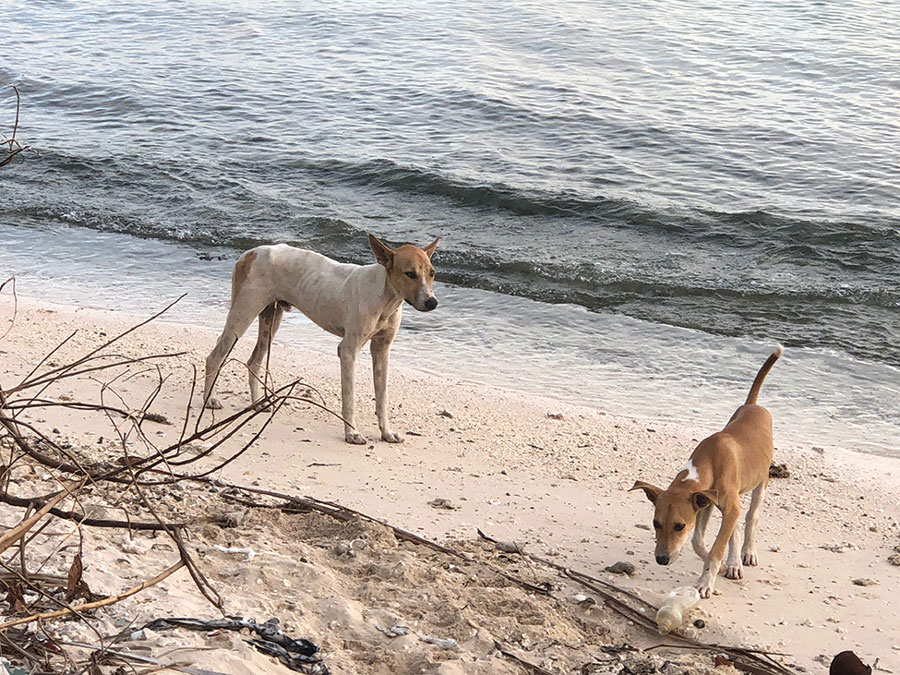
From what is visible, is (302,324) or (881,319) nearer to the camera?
(302,324)

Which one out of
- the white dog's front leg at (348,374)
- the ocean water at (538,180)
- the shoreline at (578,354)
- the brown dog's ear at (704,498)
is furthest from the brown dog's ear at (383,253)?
the brown dog's ear at (704,498)

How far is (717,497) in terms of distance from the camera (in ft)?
15.9

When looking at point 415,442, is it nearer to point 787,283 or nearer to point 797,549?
point 797,549

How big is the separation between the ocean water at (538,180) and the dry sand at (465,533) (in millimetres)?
851

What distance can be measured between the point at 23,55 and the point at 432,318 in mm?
17997

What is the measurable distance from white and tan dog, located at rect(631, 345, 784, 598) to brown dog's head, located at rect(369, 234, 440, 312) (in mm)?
2107

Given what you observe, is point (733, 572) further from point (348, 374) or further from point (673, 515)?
point (348, 374)

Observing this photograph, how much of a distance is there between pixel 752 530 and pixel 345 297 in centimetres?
306

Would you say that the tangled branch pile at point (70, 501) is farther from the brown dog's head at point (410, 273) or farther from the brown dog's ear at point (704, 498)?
the brown dog's ear at point (704, 498)


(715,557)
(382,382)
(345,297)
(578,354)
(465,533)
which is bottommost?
(578,354)

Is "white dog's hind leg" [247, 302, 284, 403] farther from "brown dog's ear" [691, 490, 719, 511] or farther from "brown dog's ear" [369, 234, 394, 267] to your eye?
"brown dog's ear" [691, 490, 719, 511]

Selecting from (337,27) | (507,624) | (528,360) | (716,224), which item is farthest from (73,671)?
(337,27)

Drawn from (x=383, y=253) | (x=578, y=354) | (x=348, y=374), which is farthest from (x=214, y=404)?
(x=578, y=354)

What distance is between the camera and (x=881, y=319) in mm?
10250
